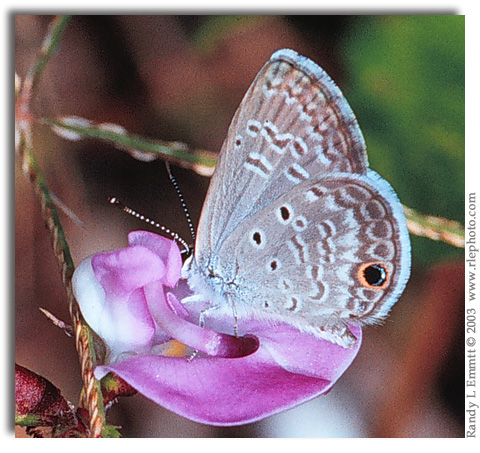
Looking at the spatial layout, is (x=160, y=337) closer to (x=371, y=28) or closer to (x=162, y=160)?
(x=162, y=160)

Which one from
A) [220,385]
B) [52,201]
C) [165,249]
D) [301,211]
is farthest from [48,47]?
[220,385]

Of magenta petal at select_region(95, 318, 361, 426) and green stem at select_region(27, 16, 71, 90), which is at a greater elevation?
green stem at select_region(27, 16, 71, 90)

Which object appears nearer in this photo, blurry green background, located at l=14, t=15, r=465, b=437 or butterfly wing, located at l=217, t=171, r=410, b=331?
butterfly wing, located at l=217, t=171, r=410, b=331

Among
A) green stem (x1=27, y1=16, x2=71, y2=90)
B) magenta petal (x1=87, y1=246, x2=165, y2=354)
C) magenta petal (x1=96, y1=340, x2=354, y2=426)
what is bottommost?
magenta petal (x1=96, y1=340, x2=354, y2=426)

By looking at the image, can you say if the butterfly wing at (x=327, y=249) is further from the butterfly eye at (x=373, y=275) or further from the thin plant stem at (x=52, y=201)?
the thin plant stem at (x=52, y=201)

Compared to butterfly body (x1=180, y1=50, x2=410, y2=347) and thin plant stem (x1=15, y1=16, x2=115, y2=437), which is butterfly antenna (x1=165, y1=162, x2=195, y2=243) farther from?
thin plant stem (x1=15, y1=16, x2=115, y2=437)

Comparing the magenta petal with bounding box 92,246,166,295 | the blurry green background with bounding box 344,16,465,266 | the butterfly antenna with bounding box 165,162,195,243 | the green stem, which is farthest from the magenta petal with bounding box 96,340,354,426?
the green stem
